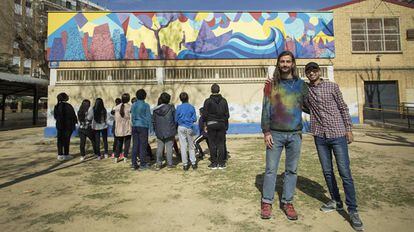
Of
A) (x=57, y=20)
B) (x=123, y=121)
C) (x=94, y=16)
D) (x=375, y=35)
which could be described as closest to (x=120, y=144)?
(x=123, y=121)

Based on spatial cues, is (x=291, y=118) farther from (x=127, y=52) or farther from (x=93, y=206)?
(x=127, y=52)

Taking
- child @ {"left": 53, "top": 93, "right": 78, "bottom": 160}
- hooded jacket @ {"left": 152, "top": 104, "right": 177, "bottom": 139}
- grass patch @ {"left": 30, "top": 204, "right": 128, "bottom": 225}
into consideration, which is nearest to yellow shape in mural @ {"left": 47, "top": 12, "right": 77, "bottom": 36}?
child @ {"left": 53, "top": 93, "right": 78, "bottom": 160}

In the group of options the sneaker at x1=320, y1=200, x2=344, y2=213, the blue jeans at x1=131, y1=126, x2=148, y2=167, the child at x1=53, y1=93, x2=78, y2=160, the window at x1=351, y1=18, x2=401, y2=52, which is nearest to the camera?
the sneaker at x1=320, y1=200, x2=344, y2=213

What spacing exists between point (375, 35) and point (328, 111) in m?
15.9

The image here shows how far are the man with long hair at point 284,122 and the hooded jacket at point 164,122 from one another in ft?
9.70

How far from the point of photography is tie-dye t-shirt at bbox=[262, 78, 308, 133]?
3230 millimetres

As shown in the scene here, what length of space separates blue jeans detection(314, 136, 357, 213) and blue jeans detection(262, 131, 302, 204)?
329mm

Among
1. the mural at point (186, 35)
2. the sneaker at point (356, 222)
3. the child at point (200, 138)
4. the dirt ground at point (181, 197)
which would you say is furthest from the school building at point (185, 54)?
the sneaker at point (356, 222)

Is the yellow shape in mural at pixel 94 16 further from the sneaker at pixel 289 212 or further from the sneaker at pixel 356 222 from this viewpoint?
the sneaker at pixel 356 222

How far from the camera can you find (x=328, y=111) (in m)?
3.29

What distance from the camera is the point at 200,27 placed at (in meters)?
13.5

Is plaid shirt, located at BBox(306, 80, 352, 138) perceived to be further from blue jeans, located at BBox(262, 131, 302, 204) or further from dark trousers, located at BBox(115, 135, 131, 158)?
dark trousers, located at BBox(115, 135, 131, 158)

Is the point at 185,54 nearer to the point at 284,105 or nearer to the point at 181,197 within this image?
the point at 181,197

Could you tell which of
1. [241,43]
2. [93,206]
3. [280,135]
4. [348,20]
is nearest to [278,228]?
[280,135]
